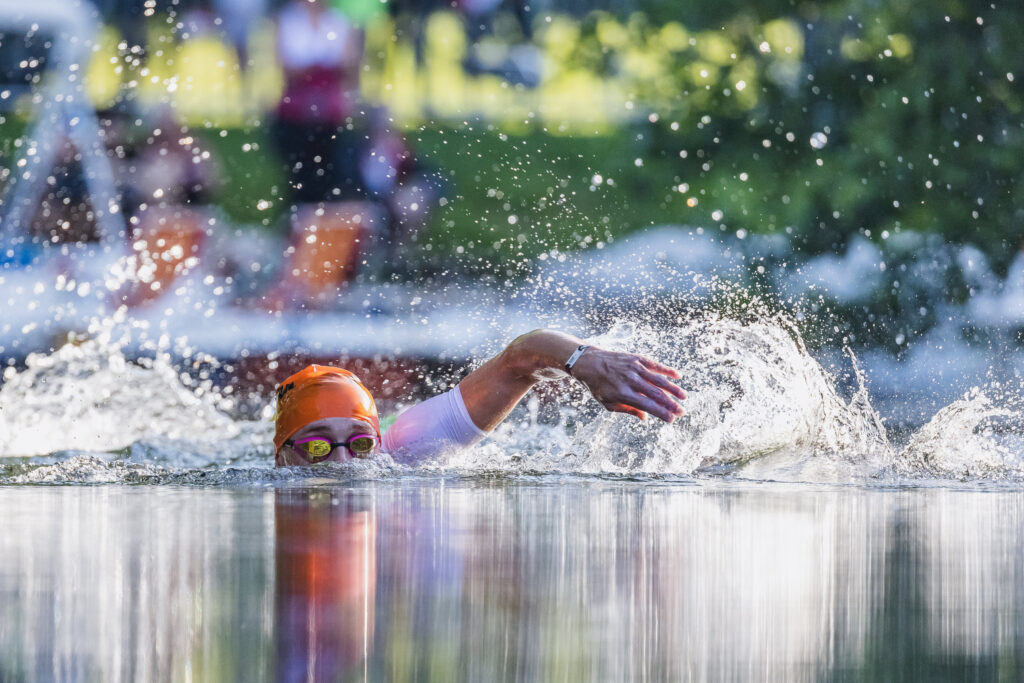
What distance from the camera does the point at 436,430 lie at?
4828 mm

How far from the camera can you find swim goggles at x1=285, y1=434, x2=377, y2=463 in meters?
4.61

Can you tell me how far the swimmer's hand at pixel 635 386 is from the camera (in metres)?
3.72

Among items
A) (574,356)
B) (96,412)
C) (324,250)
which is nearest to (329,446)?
(574,356)

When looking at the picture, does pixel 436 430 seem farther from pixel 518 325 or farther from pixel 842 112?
pixel 518 325

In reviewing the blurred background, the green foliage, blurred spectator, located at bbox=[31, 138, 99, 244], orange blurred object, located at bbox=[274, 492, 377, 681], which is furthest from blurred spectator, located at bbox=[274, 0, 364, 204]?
orange blurred object, located at bbox=[274, 492, 377, 681]

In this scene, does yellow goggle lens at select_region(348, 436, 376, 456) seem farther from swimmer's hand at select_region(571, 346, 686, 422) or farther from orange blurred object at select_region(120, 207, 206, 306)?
orange blurred object at select_region(120, 207, 206, 306)

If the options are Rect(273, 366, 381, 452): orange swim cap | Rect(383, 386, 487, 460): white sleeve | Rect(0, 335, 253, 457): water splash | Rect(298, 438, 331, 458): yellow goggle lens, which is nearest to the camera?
Rect(298, 438, 331, 458): yellow goggle lens

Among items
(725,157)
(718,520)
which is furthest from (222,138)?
(718,520)

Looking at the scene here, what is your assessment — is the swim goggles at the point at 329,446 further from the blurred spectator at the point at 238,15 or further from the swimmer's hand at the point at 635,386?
the blurred spectator at the point at 238,15

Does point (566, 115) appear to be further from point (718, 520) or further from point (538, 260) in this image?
point (718, 520)

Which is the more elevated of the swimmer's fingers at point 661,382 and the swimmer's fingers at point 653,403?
the swimmer's fingers at point 661,382

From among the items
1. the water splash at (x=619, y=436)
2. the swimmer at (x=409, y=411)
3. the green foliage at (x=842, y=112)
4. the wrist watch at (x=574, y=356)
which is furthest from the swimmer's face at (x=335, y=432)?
the green foliage at (x=842, y=112)

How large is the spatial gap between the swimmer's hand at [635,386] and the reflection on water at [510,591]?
1.30ft

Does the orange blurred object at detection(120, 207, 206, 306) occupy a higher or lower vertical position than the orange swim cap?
higher
